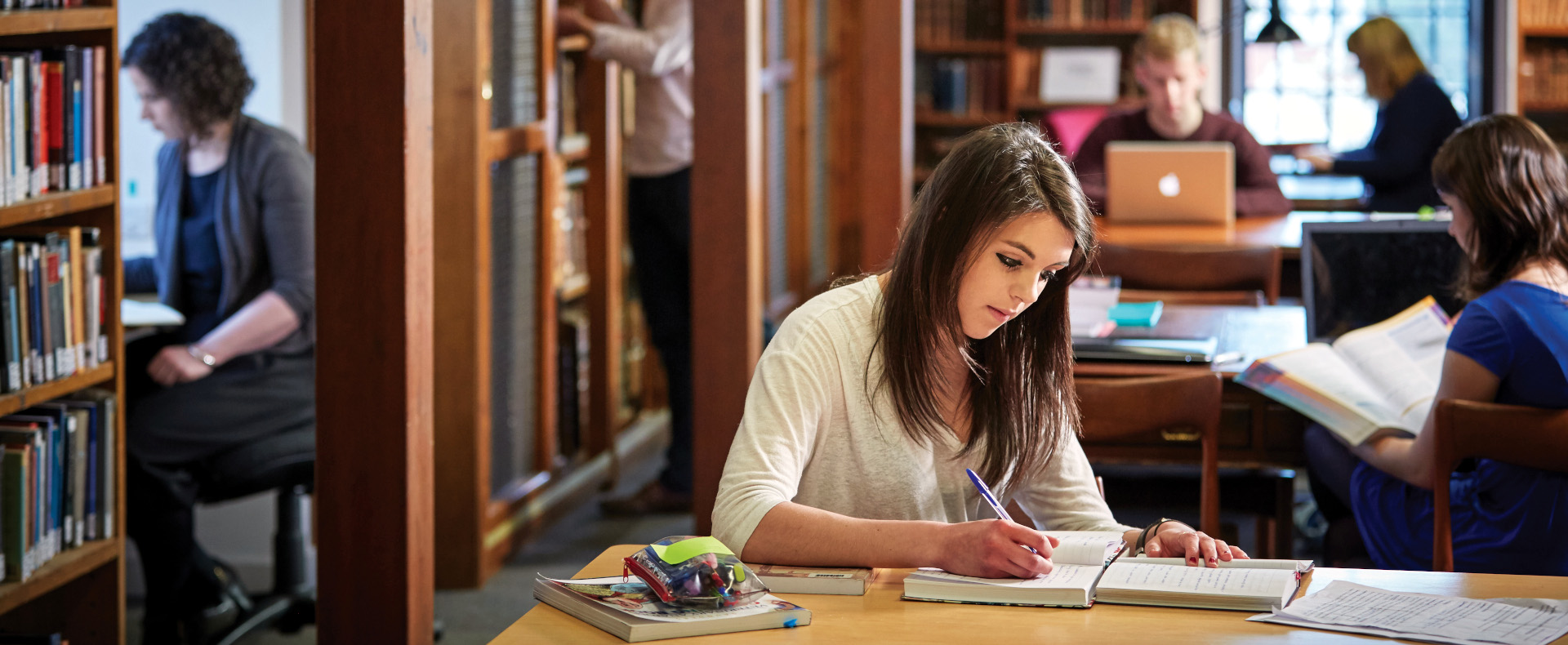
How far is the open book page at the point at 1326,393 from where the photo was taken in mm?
2436

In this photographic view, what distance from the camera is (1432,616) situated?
1.41m

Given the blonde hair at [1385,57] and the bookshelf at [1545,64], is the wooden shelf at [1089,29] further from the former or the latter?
the blonde hair at [1385,57]

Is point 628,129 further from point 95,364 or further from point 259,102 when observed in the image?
point 95,364

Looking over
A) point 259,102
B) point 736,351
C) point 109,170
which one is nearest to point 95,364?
point 109,170

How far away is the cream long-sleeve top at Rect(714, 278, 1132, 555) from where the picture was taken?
1.68 m

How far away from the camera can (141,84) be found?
9.98 feet

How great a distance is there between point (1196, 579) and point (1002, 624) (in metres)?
0.25

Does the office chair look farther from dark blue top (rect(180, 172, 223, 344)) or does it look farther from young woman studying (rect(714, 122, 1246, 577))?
young woman studying (rect(714, 122, 1246, 577))

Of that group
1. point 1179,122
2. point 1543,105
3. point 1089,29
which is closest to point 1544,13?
point 1543,105

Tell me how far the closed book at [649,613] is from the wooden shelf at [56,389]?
123 cm

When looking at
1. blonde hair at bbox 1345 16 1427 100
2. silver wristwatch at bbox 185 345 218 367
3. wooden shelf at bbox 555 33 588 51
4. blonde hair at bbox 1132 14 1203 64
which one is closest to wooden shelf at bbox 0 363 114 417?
silver wristwatch at bbox 185 345 218 367

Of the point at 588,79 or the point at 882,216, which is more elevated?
the point at 588,79

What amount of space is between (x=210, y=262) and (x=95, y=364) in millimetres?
643

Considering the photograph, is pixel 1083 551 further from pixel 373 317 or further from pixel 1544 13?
pixel 1544 13
